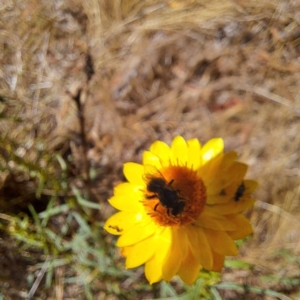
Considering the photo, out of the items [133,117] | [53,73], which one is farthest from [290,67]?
[53,73]

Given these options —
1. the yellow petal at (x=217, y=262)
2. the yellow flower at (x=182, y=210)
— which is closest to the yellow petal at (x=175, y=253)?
the yellow flower at (x=182, y=210)

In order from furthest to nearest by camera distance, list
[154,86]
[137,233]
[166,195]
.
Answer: [154,86]
[137,233]
[166,195]

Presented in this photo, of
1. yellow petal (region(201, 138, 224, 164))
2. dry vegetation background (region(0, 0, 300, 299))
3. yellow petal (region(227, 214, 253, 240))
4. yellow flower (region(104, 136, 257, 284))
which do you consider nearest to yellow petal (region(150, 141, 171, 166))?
yellow flower (region(104, 136, 257, 284))

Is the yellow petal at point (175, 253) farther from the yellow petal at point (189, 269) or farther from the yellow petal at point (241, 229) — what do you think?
the yellow petal at point (241, 229)

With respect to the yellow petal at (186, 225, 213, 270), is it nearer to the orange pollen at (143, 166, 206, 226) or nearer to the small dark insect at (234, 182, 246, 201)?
the orange pollen at (143, 166, 206, 226)

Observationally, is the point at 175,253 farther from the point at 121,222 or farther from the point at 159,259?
the point at 121,222

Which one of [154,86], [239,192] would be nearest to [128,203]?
[239,192]
